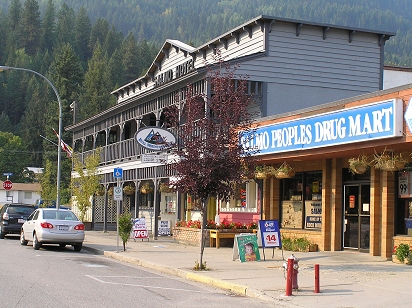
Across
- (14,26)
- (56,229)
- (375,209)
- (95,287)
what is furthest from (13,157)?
(95,287)

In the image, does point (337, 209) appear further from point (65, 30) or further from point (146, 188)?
point (65, 30)

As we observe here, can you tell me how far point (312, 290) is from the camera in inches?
494

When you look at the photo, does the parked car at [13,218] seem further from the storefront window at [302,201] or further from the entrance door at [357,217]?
the entrance door at [357,217]

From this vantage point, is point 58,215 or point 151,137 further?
point 151,137

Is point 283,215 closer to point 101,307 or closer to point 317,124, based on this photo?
point 317,124

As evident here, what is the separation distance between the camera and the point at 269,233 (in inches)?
715

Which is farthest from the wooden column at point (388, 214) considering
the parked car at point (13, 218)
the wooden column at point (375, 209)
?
the parked car at point (13, 218)

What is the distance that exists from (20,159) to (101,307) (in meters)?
97.9

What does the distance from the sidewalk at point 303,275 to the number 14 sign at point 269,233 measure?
1.63 ft

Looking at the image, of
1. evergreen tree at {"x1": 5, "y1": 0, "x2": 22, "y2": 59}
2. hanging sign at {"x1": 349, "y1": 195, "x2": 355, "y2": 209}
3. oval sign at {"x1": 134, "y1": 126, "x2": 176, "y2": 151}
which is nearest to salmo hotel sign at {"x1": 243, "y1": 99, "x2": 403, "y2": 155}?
hanging sign at {"x1": 349, "y1": 195, "x2": 355, "y2": 209}

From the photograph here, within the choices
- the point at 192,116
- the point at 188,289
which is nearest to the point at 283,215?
the point at 192,116

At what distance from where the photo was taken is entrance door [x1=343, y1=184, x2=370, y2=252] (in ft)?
62.3

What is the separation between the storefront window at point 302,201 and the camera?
832 inches

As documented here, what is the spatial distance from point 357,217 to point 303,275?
5135 millimetres
